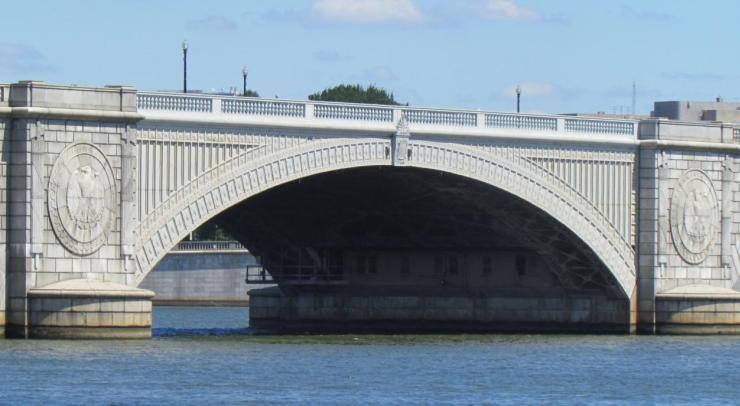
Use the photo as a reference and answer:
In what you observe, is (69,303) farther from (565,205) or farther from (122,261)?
(565,205)

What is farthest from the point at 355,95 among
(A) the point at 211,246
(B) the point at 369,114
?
(B) the point at 369,114

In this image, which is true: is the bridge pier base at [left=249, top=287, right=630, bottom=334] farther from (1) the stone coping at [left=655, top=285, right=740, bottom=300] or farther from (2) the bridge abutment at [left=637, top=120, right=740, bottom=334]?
(1) the stone coping at [left=655, top=285, right=740, bottom=300]

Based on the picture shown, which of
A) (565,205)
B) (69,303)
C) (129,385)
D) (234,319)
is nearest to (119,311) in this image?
(69,303)

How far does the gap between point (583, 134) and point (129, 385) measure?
96.6ft

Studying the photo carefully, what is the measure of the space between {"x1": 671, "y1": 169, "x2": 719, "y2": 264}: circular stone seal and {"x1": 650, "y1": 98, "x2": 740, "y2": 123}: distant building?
13.9m

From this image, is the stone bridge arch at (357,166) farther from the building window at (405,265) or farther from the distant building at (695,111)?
the distant building at (695,111)

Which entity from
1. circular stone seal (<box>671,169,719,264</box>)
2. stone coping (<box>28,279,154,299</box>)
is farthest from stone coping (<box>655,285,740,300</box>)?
stone coping (<box>28,279,154,299</box>)

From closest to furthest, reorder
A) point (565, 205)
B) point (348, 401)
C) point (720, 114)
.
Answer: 1. point (348, 401)
2. point (565, 205)
3. point (720, 114)

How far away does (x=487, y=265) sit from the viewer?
89062mm

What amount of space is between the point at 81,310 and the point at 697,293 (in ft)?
85.4

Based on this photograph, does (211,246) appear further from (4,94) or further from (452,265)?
(4,94)

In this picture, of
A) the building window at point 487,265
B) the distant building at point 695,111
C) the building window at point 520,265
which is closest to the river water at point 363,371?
the building window at point 520,265

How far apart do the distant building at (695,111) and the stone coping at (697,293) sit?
16.0 m

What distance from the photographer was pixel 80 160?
220 feet
